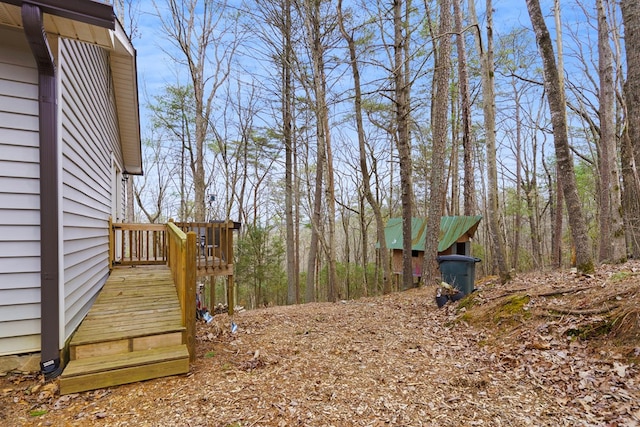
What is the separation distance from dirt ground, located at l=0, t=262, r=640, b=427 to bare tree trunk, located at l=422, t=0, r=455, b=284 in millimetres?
3954

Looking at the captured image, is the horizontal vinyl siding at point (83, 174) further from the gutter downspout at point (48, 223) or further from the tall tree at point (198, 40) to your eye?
the tall tree at point (198, 40)

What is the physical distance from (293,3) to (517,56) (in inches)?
361

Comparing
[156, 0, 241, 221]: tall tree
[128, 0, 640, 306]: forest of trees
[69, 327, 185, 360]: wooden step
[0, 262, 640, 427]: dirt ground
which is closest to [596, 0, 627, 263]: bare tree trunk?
[128, 0, 640, 306]: forest of trees

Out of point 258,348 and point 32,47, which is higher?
point 32,47

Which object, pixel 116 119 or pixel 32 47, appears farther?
pixel 116 119

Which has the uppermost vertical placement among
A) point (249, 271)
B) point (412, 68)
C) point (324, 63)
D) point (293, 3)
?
point (293, 3)

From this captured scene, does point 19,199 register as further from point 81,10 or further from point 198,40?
point 198,40

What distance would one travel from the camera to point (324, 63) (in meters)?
8.61

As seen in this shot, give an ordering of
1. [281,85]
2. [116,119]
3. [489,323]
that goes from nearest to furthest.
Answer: [489,323] → [116,119] → [281,85]

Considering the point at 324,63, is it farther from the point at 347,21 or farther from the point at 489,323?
the point at 489,323

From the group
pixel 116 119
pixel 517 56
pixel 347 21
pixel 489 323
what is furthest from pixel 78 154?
pixel 517 56

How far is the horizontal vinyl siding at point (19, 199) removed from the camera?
2898mm

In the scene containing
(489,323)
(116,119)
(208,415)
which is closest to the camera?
(208,415)

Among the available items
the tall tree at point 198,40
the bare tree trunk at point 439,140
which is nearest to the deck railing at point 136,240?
the tall tree at point 198,40
